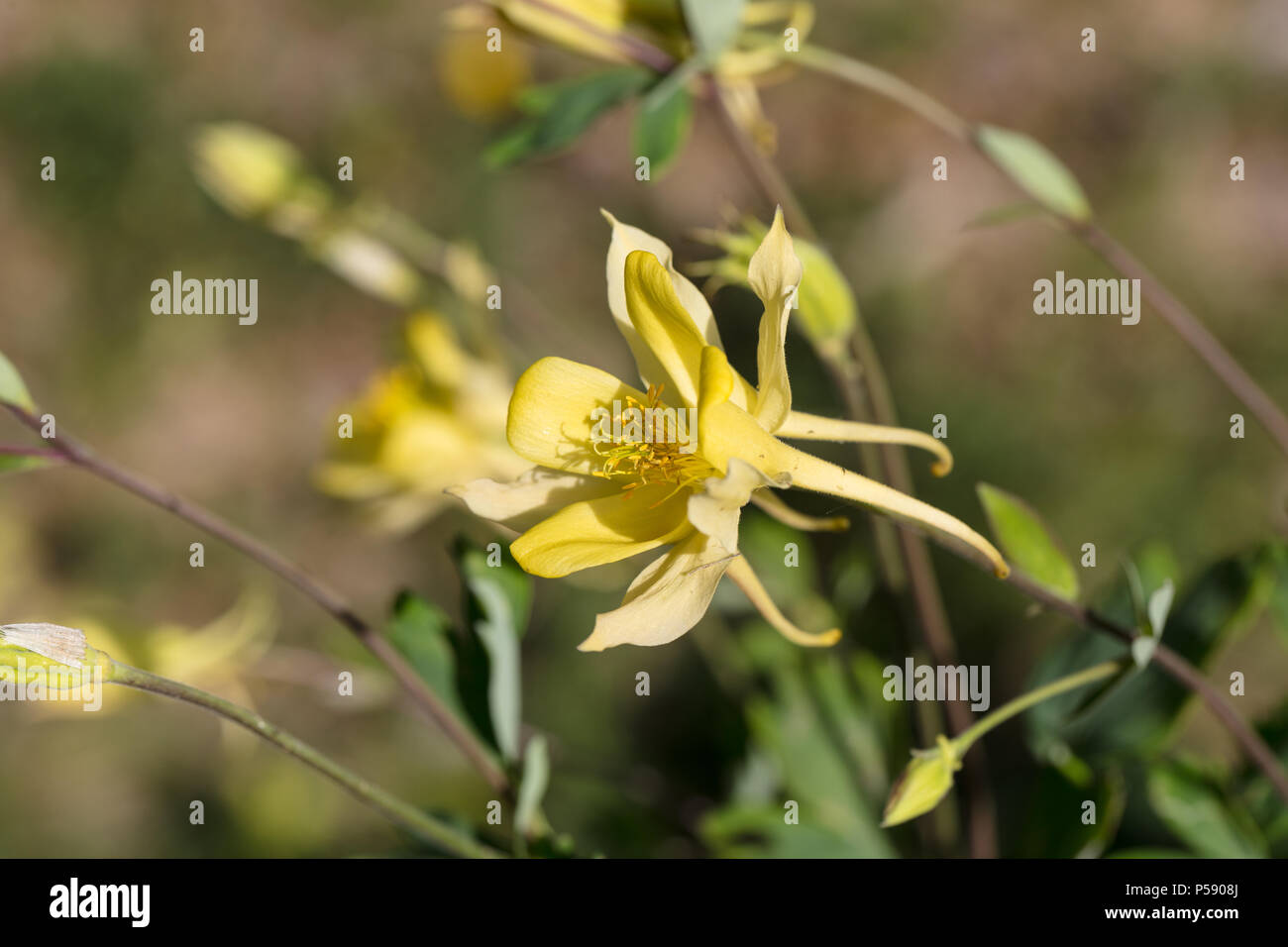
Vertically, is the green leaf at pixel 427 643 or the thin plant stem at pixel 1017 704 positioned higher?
the green leaf at pixel 427 643

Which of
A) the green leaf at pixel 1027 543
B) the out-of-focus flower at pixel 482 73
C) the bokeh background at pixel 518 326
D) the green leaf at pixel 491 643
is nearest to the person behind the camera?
the green leaf at pixel 1027 543

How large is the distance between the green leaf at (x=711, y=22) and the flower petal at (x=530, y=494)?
0.92 feet

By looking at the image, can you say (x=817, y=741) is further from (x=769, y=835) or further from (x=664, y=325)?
(x=664, y=325)

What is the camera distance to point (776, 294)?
49cm

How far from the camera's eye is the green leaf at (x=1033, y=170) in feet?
2.26

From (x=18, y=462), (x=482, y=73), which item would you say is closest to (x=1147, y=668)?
(x=18, y=462)

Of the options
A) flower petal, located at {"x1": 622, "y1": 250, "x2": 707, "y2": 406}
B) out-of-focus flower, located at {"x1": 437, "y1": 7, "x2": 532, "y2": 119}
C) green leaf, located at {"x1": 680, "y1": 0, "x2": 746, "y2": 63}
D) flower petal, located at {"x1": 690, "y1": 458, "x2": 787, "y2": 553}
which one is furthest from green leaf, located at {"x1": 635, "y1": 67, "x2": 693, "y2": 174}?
out-of-focus flower, located at {"x1": 437, "y1": 7, "x2": 532, "y2": 119}

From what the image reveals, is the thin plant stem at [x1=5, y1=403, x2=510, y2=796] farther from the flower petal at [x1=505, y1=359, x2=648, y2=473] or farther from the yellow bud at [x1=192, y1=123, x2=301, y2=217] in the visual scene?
the yellow bud at [x1=192, y1=123, x2=301, y2=217]

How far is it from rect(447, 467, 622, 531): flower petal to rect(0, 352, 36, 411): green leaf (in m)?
0.26

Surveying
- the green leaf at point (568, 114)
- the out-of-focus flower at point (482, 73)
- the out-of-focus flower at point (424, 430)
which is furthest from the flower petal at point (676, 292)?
the out-of-focus flower at point (482, 73)

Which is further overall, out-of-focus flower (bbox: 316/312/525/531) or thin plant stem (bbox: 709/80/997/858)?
out-of-focus flower (bbox: 316/312/525/531)

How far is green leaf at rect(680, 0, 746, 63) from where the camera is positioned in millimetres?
610

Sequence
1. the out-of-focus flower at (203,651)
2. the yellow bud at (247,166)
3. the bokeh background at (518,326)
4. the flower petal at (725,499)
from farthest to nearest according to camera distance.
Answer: the bokeh background at (518,326), the yellow bud at (247,166), the out-of-focus flower at (203,651), the flower petal at (725,499)

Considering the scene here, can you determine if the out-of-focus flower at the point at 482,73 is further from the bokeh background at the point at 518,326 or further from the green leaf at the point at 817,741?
the green leaf at the point at 817,741
